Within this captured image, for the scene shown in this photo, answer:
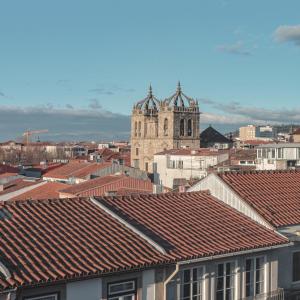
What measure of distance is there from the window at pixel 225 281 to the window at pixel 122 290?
255 cm

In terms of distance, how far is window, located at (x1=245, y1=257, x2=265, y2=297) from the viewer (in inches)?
572

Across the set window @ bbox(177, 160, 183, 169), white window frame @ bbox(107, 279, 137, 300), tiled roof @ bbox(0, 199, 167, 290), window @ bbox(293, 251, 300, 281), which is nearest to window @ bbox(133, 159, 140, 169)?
window @ bbox(177, 160, 183, 169)

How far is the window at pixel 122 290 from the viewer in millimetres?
11823

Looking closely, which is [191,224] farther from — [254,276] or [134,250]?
[134,250]

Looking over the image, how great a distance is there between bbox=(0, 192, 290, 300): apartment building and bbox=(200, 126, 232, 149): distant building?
84879 mm

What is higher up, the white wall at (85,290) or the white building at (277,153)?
the white building at (277,153)

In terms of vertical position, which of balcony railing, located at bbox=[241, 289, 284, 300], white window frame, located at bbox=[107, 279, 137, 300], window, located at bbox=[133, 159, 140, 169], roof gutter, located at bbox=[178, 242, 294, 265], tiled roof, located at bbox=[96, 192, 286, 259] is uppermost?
tiled roof, located at bbox=[96, 192, 286, 259]

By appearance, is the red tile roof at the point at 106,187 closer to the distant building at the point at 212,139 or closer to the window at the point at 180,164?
the window at the point at 180,164

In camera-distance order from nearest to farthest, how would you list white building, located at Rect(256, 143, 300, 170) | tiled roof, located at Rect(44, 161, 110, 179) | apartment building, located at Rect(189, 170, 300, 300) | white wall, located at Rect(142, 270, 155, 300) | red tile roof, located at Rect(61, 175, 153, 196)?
white wall, located at Rect(142, 270, 155, 300), apartment building, located at Rect(189, 170, 300, 300), red tile roof, located at Rect(61, 175, 153, 196), white building, located at Rect(256, 143, 300, 170), tiled roof, located at Rect(44, 161, 110, 179)

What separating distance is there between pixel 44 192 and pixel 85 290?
26317 millimetres

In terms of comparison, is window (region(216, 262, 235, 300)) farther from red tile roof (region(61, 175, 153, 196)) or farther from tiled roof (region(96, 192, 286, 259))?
red tile roof (region(61, 175, 153, 196))

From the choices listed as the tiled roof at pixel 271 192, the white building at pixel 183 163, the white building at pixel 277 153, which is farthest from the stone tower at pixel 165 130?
the tiled roof at pixel 271 192

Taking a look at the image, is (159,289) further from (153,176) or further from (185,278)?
(153,176)

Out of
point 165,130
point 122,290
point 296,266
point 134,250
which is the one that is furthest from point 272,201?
point 165,130
